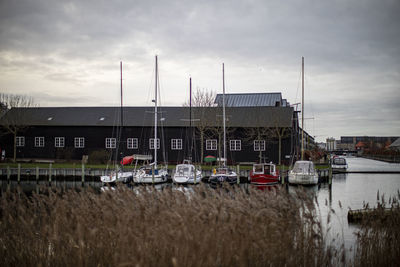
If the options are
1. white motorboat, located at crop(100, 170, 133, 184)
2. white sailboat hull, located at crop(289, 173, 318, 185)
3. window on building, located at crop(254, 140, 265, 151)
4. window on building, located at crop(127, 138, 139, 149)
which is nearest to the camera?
white motorboat, located at crop(100, 170, 133, 184)

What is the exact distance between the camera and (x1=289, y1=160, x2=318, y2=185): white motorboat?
111 ft

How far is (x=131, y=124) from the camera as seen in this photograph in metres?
52.1

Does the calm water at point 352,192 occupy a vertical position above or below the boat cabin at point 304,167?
below

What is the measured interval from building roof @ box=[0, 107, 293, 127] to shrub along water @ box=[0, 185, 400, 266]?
39.5m

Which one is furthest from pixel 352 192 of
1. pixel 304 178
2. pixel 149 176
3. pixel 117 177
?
pixel 117 177

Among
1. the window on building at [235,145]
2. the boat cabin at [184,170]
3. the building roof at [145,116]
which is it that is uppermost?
the building roof at [145,116]

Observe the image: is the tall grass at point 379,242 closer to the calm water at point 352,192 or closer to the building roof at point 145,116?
the calm water at point 352,192

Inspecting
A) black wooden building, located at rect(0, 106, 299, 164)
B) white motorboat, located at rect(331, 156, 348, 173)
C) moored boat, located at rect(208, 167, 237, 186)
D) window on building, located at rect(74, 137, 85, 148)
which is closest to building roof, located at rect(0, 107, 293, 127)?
black wooden building, located at rect(0, 106, 299, 164)

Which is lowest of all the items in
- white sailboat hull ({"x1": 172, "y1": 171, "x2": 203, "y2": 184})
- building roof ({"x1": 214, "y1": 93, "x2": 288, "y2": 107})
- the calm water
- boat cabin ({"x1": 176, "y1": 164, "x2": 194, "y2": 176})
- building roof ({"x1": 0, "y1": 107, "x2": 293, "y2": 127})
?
the calm water

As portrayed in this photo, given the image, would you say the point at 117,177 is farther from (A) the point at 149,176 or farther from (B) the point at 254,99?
(B) the point at 254,99

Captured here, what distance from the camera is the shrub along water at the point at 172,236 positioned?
6.80m

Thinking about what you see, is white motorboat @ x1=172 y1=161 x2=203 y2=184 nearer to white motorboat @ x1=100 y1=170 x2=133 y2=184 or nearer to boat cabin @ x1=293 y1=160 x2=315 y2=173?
white motorboat @ x1=100 y1=170 x2=133 y2=184

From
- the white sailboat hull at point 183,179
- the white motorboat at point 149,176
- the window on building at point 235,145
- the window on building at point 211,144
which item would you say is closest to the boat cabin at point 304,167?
the white sailboat hull at point 183,179

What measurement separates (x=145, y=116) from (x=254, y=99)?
30.4 metres
